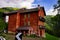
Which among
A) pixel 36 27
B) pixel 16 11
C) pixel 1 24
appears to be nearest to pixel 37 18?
pixel 36 27

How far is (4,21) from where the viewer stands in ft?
14.7

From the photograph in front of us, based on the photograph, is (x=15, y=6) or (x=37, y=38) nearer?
(x=37, y=38)

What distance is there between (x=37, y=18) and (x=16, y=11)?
0.52 metres

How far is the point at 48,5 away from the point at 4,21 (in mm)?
1076

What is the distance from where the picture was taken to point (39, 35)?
171 inches

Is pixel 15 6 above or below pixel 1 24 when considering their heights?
above

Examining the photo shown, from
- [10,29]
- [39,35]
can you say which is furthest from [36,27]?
[10,29]

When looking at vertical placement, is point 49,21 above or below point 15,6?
below

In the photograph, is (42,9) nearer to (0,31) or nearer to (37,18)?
(37,18)

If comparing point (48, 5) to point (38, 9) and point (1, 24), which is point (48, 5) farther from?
point (1, 24)

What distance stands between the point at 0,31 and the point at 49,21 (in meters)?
1.14

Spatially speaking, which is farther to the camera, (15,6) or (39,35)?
(15,6)

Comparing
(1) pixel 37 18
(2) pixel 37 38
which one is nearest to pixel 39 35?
(2) pixel 37 38

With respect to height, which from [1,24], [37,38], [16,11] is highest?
[16,11]
